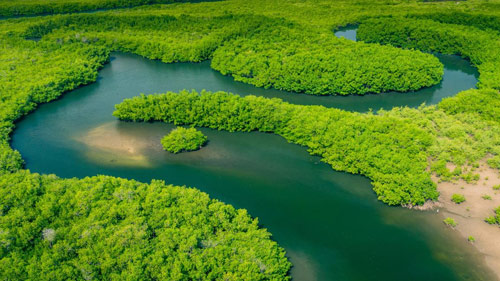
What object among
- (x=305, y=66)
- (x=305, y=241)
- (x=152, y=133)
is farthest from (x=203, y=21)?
(x=305, y=241)

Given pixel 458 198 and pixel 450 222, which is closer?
pixel 450 222

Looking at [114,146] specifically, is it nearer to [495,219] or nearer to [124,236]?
[124,236]

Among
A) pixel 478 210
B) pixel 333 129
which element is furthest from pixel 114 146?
pixel 478 210

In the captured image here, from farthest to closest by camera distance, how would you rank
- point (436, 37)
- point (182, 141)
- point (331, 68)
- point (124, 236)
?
point (436, 37) → point (331, 68) → point (182, 141) → point (124, 236)

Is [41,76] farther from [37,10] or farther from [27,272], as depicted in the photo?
[37,10]

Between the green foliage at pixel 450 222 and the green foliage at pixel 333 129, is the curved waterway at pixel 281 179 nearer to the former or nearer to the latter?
the green foliage at pixel 450 222

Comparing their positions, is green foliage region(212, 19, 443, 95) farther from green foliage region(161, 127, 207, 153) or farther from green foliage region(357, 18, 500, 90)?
green foliage region(161, 127, 207, 153)

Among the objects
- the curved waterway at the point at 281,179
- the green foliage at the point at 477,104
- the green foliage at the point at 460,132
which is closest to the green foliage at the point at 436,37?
the curved waterway at the point at 281,179

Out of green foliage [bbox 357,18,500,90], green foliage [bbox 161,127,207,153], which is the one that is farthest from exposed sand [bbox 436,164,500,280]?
green foliage [bbox 357,18,500,90]
